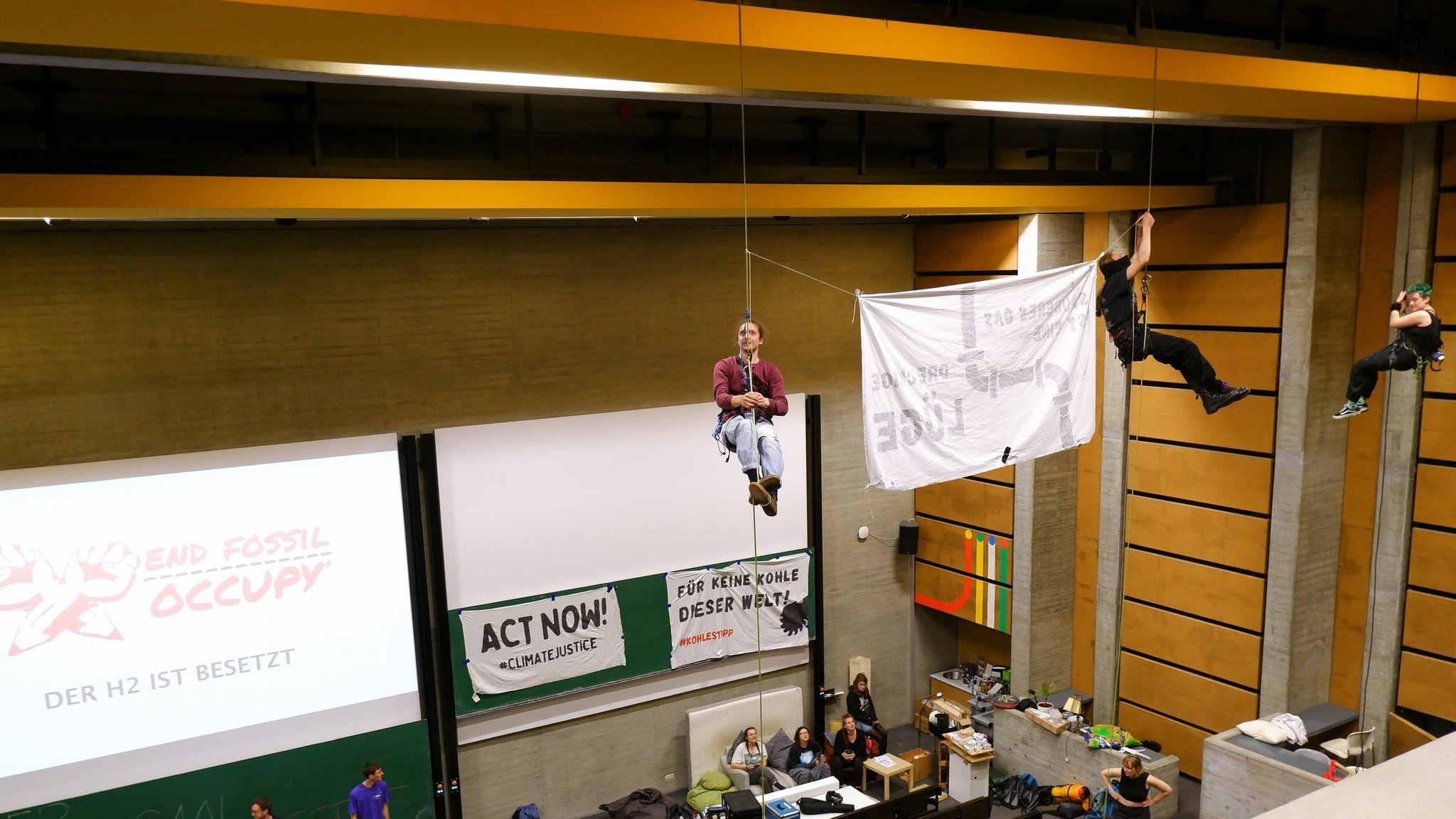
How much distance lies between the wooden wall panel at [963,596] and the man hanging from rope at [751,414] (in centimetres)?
536

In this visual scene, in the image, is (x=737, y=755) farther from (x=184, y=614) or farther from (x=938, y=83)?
(x=938, y=83)

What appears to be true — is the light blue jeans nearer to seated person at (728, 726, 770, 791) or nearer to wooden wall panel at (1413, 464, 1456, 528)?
seated person at (728, 726, 770, 791)

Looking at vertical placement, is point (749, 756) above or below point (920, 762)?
above

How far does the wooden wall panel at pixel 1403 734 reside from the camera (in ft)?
21.7

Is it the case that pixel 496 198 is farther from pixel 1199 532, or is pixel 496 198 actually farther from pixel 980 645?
pixel 980 645

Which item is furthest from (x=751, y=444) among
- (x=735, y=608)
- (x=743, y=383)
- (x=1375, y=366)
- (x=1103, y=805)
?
(x=735, y=608)

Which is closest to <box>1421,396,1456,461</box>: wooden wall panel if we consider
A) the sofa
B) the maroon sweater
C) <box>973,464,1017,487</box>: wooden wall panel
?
<box>973,464,1017,487</box>: wooden wall panel

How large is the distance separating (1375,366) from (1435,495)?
2.44 m

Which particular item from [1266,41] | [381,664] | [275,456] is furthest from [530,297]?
[1266,41]

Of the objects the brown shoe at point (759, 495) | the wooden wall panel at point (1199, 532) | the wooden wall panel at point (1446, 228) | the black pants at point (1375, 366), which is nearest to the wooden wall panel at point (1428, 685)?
the wooden wall panel at point (1199, 532)

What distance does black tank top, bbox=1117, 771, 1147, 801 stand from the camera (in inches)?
253

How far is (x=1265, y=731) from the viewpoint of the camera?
22.6 ft

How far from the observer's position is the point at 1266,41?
21.6 ft

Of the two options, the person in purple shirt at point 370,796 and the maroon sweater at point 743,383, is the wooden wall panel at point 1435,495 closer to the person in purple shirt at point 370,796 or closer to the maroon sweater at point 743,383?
the maroon sweater at point 743,383
